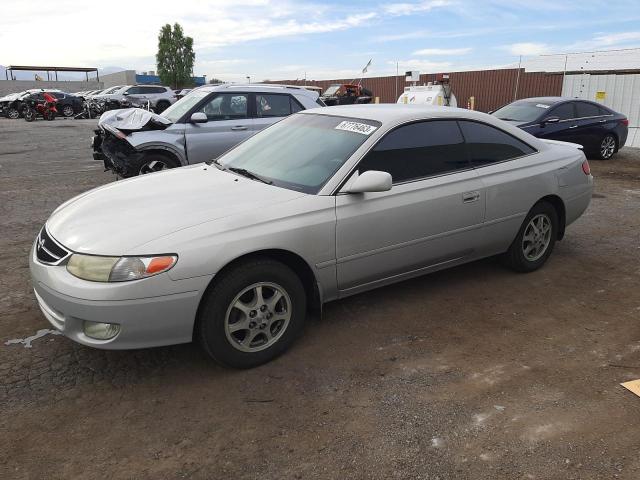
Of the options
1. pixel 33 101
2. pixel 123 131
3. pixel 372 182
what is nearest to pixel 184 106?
pixel 123 131

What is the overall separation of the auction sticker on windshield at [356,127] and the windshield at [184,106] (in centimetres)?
471

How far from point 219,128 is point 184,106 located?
73cm

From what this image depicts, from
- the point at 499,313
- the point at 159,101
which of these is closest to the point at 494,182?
the point at 499,313

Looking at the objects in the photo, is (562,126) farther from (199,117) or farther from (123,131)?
(123,131)

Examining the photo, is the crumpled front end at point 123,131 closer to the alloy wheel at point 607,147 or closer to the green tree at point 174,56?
the alloy wheel at point 607,147

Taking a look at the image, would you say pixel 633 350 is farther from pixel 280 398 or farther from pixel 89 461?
pixel 89 461

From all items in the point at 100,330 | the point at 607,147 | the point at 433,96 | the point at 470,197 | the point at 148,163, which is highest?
the point at 433,96

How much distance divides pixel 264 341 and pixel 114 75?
77.6 m

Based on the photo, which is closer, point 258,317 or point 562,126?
point 258,317

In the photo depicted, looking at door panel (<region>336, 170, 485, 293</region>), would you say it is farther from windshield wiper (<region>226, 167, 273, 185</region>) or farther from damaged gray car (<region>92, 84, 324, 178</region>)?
damaged gray car (<region>92, 84, 324, 178</region>)

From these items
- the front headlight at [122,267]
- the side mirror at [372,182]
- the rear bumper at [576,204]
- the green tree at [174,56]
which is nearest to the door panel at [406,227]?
the side mirror at [372,182]

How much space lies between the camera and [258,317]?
3.20m

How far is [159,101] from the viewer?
2988 centimetres

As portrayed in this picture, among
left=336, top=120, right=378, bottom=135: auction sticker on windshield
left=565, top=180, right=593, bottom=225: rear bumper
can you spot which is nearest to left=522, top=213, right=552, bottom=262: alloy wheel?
left=565, top=180, right=593, bottom=225: rear bumper
